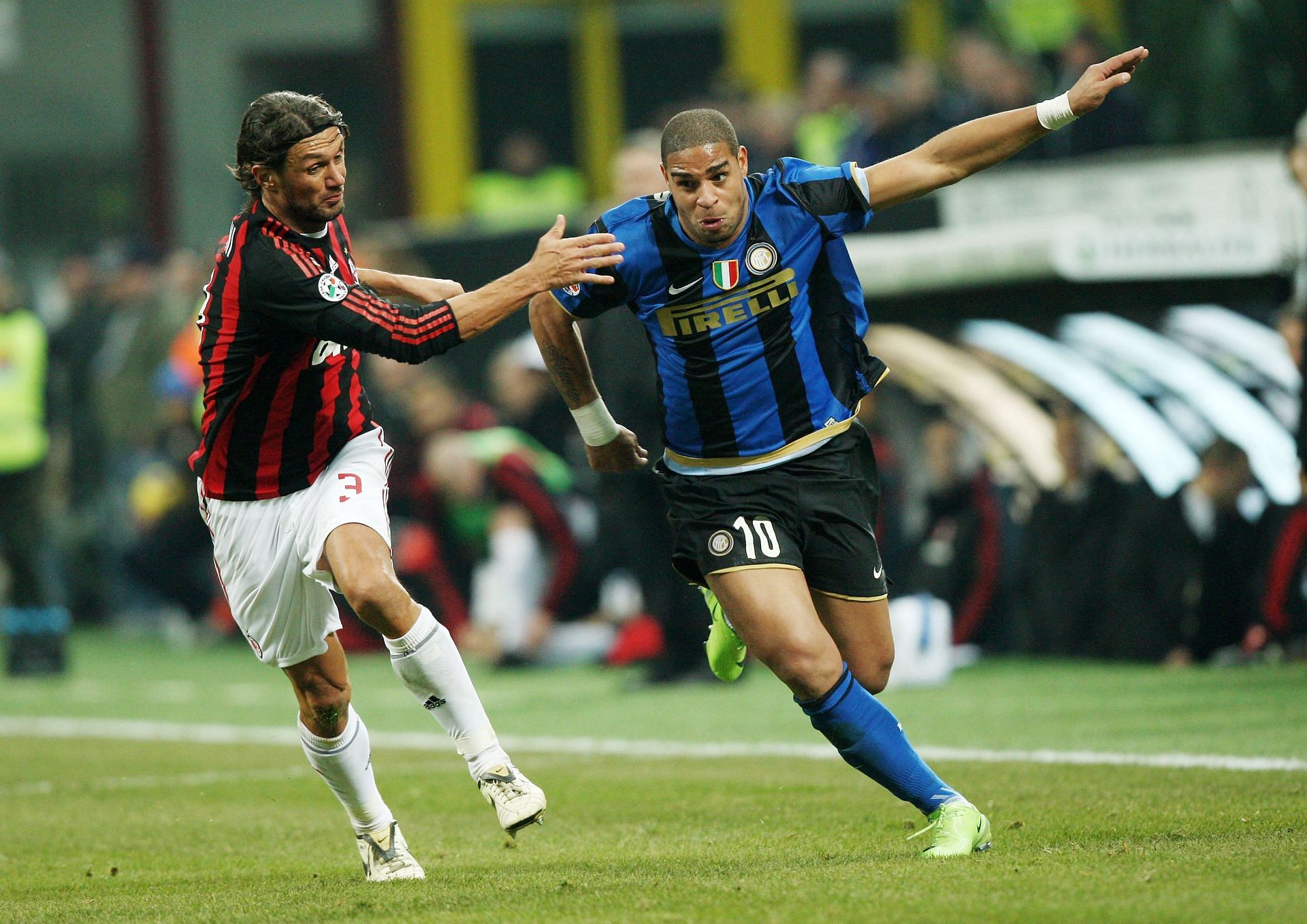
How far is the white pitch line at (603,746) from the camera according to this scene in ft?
26.3

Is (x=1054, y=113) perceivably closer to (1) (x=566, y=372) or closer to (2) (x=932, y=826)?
(1) (x=566, y=372)

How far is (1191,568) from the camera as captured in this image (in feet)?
37.3

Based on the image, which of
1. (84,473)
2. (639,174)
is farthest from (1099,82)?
(84,473)

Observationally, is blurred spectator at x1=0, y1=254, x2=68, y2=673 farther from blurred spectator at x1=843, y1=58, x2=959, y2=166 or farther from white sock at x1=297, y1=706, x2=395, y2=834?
white sock at x1=297, y1=706, x2=395, y2=834

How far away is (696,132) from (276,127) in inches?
48.4

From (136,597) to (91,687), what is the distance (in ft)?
15.4

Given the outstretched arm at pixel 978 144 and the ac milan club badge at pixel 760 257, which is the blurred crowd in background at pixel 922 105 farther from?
the outstretched arm at pixel 978 144

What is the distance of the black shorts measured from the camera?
640 centimetres

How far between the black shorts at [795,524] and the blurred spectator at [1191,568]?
5.26 metres

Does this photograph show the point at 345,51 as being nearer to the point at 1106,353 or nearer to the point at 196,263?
the point at 196,263

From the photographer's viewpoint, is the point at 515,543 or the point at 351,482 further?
the point at 515,543

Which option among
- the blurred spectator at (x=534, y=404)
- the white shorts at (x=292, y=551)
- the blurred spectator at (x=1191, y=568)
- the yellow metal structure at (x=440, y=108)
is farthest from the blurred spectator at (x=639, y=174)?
the yellow metal structure at (x=440, y=108)

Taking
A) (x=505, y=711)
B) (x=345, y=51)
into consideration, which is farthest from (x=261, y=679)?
(x=345, y=51)

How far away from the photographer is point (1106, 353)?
42.1ft
